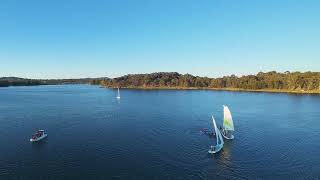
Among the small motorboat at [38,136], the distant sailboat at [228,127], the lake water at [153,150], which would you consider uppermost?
the distant sailboat at [228,127]

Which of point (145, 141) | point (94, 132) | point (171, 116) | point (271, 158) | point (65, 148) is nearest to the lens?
point (271, 158)

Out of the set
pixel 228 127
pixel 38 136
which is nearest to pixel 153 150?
pixel 228 127

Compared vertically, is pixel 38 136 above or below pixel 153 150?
above

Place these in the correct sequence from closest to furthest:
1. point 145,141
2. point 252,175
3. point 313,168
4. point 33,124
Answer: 1. point 252,175
2. point 313,168
3. point 145,141
4. point 33,124

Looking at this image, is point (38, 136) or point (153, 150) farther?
point (38, 136)

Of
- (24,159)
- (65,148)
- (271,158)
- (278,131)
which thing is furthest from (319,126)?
(24,159)

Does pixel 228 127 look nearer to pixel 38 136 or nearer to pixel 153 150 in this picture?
pixel 153 150

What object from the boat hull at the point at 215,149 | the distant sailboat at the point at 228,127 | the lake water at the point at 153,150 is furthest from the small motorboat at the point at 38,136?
the distant sailboat at the point at 228,127

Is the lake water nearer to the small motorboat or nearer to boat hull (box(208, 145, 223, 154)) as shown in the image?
boat hull (box(208, 145, 223, 154))

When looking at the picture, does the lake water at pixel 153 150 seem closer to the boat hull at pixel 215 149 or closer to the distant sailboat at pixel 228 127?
the boat hull at pixel 215 149

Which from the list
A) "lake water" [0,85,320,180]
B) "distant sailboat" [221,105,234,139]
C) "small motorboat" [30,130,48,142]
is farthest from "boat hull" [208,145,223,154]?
"small motorboat" [30,130,48,142]

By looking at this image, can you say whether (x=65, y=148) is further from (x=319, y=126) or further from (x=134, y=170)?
(x=319, y=126)
